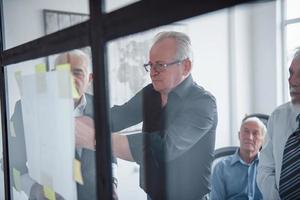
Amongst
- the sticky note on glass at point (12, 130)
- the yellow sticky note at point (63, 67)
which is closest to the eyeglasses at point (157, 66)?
the yellow sticky note at point (63, 67)

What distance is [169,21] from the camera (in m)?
0.65

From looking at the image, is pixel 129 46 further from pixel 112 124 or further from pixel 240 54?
pixel 240 54

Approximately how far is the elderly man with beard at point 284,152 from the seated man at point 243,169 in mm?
15

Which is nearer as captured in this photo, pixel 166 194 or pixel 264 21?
pixel 264 21

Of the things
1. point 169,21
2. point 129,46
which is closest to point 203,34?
point 169,21

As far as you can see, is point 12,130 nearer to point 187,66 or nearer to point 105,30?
point 105,30

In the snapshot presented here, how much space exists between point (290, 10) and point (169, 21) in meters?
0.23

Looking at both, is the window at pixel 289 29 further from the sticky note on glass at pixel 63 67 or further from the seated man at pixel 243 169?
the sticky note on glass at pixel 63 67

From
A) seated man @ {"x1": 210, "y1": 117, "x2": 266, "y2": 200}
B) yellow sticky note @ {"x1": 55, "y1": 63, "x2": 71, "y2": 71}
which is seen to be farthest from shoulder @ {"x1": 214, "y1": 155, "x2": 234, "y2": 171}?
yellow sticky note @ {"x1": 55, "y1": 63, "x2": 71, "y2": 71}

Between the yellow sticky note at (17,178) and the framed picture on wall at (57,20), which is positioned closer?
the framed picture on wall at (57,20)

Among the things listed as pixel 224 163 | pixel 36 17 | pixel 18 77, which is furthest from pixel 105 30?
pixel 18 77

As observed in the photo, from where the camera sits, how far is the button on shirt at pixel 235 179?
61 centimetres

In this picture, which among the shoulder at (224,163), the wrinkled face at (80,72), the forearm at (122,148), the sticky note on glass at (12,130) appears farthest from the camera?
the sticky note on glass at (12,130)

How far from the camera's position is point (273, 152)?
588mm
